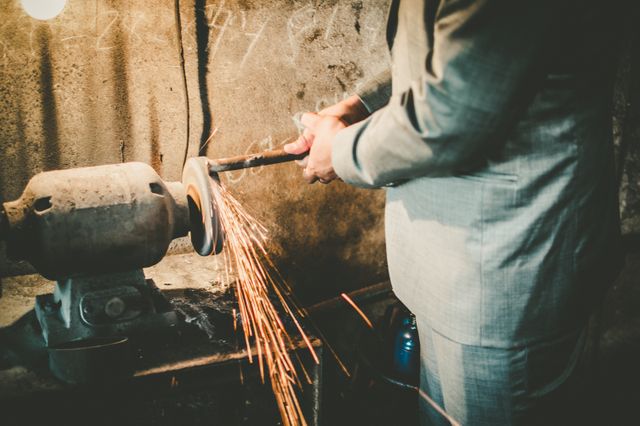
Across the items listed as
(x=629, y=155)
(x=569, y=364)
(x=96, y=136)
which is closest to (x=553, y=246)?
(x=569, y=364)

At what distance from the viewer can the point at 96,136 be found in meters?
2.51

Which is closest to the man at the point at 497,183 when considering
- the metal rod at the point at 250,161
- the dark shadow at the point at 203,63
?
the metal rod at the point at 250,161

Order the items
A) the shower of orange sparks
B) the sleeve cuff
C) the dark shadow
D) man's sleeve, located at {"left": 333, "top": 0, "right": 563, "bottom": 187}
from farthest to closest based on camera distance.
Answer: the dark shadow → the shower of orange sparks → the sleeve cuff → man's sleeve, located at {"left": 333, "top": 0, "right": 563, "bottom": 187}

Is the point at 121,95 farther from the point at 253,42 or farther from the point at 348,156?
the point at 348,156

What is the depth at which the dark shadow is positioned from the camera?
8.38ft

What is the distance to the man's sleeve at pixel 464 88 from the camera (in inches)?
39.9

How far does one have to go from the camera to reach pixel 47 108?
7.82 feet

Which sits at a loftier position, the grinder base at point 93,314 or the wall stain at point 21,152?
the wall stain at point 21,152

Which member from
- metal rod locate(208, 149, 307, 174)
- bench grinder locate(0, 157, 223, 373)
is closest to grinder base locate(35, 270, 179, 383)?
bench grinder locate(0, 157, 223, 373)

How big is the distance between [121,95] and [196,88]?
0.44 meters

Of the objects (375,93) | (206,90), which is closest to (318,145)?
(375,93)

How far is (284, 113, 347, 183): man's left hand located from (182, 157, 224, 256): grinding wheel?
355 mm

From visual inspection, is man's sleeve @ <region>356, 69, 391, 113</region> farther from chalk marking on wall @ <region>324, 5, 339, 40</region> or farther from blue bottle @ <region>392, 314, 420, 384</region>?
blue bottle @ <region>392, 314, 420, 384</region>

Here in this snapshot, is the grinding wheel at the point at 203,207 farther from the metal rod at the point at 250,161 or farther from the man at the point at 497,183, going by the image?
the man at the point at 497,183
